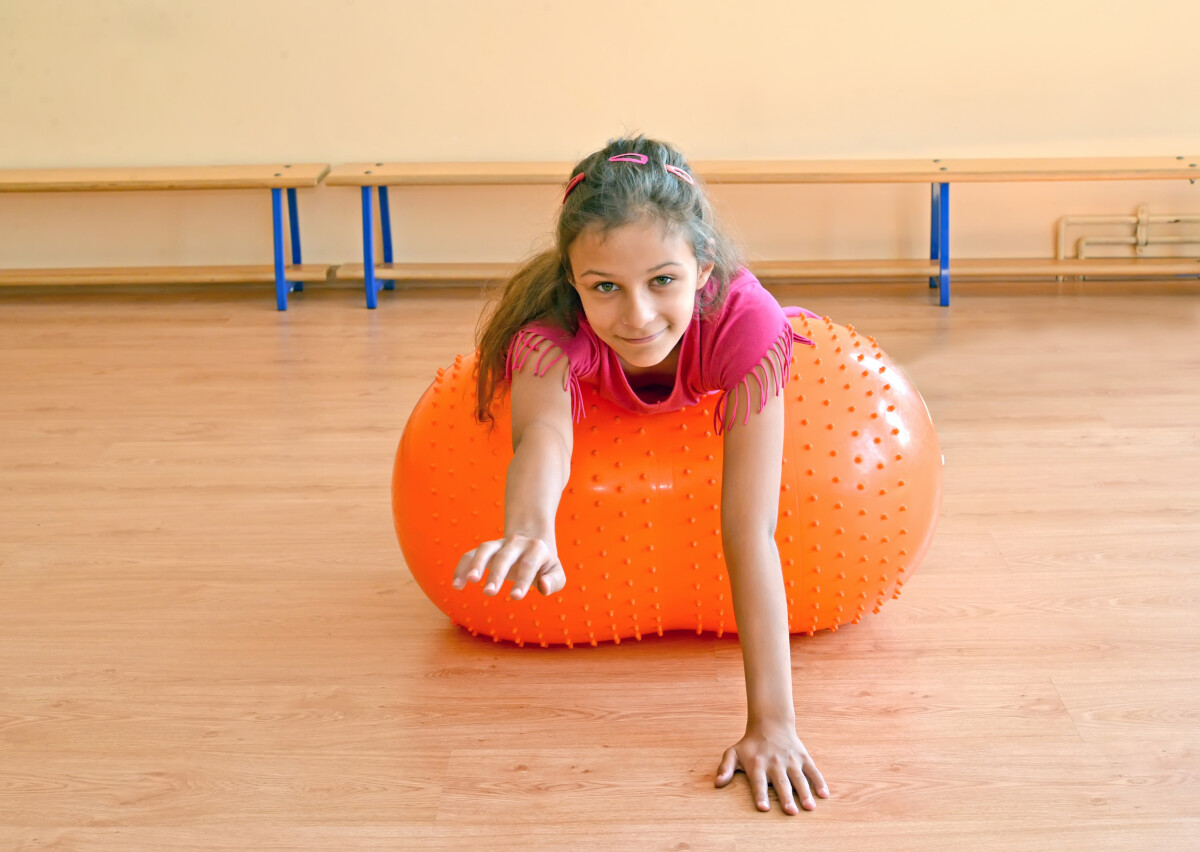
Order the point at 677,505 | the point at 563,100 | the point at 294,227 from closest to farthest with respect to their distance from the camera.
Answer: the point at 677,505, the point at 563,100, the point at 294,227

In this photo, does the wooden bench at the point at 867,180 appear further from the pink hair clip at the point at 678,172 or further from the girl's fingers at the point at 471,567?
the girl's fingers at the point at 471,567

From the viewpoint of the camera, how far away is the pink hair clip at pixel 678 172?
1686mm

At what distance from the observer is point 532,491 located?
5.28 ft

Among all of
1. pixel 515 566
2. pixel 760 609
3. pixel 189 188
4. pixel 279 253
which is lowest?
pixel 760 609

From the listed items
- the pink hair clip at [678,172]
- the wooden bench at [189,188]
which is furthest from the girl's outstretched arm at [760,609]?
the wooden bench at [189,188]

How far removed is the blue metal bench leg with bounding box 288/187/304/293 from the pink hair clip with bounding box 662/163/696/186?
3404 mm

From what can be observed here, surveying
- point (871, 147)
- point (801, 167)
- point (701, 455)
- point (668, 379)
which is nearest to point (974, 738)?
point (701, 455)

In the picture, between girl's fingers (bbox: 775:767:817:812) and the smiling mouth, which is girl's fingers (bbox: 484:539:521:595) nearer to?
the smiling mouth

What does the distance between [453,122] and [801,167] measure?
1.33 meters

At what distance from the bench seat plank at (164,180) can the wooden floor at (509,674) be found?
4.41 ft

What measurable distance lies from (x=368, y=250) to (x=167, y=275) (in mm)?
775

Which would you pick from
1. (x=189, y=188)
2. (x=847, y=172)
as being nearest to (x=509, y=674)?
(x=847, y=172)

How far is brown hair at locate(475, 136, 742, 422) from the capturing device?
1.62 meters

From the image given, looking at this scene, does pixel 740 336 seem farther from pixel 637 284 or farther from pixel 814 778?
pixel 814 778
